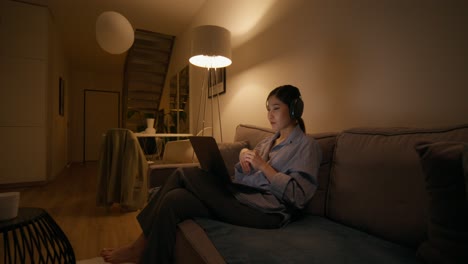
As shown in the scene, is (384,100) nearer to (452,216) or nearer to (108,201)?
(452,216)

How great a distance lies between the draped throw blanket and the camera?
2.38 m

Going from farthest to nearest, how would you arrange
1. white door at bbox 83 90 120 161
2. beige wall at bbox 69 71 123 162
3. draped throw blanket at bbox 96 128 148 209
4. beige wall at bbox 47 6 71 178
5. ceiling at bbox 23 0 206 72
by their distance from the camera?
white door at bbox 83 90 120 161
beige wall at bbox 69 71 123 162
beige wall at bbox 47 6 71 178
ceiling at bbox 23 0 206 72
draped throw blanket at bbox 96 128 148 209

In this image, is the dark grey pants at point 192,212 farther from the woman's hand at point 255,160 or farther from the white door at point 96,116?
the white door at point 96,116

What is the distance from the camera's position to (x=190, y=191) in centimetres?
105

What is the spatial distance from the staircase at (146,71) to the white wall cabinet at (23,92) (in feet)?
4.65

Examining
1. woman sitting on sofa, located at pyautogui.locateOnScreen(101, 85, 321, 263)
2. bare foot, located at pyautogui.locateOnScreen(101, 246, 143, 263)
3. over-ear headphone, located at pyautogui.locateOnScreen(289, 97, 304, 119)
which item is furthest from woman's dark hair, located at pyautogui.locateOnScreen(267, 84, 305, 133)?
bare foot, located at pyautogui.locateOnScreen(101, 246, 143, 263)

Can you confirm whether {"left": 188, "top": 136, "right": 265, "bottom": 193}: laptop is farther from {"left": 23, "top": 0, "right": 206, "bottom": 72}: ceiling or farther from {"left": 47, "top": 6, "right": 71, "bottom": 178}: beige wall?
{"left": 47, "top": 6, "right": 71, "bottom": 178}: beige wall

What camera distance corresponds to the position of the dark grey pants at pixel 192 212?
95 cm

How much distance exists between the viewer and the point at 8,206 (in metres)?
0.87

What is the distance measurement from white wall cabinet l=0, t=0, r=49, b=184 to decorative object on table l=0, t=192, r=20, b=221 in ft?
10.8

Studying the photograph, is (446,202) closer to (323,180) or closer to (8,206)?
(323,180)

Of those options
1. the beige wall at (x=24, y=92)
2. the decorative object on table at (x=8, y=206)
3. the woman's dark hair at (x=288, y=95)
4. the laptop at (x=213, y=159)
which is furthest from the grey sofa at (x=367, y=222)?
the beige wall at (x=24, y=92)

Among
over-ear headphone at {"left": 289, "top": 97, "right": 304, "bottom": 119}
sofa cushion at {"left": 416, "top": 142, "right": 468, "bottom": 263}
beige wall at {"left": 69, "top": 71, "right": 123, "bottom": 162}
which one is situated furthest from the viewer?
beige wall at {"left": 69, "top": 71, "right": 123, "bottom": 162}

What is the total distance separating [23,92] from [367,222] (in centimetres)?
436
